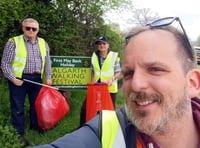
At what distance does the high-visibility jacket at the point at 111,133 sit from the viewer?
163cm

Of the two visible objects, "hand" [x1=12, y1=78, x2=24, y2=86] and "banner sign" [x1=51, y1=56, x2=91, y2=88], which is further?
"banner sign" [x1=51, y1=56, x2=91, y2=88]

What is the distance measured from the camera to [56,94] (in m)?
5.67

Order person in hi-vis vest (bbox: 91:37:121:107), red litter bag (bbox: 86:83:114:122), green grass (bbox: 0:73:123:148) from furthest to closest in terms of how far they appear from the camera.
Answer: person in hi-vis vest (bbox: 91:37:121:107) < green grass (bbox: 0:73:123:148) < red litter bag (bbox: 86:83:114:122)

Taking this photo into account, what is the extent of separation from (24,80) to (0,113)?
1.22 meters

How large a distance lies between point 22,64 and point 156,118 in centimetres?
385

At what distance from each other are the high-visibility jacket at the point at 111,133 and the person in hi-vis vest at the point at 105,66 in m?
4.28

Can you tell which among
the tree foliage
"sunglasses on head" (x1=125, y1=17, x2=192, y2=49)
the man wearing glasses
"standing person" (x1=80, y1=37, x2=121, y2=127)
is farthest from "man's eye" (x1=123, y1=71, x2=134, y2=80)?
the tree foliage

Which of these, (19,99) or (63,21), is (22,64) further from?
(63,21)

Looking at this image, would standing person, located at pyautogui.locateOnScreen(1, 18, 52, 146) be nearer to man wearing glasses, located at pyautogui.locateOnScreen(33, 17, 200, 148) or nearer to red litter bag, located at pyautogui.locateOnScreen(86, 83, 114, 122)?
red litter bag, located at pyautogui.locateOnScreen(86, 83, 114, 122)

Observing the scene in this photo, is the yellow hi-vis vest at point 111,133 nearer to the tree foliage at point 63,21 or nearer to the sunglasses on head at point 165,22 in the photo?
the sunglasses on head at point 165,22

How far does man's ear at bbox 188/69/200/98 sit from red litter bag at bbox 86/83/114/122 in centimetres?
382

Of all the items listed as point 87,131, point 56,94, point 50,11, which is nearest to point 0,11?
point 50,11

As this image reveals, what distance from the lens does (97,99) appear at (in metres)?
5.65

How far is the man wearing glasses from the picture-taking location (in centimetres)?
167
